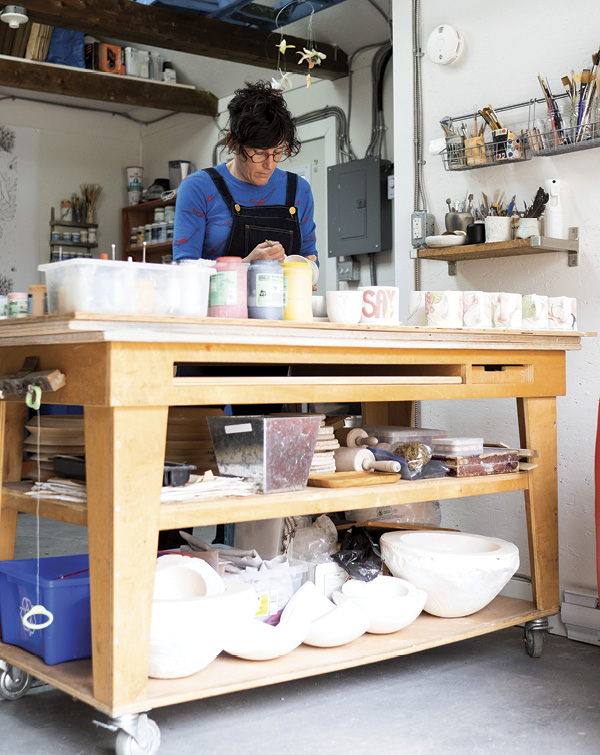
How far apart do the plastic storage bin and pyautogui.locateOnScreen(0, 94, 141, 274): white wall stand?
668cm

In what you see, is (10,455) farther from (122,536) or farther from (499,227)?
(499,227)

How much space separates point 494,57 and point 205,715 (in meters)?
2.55

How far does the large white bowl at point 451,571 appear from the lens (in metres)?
2.66

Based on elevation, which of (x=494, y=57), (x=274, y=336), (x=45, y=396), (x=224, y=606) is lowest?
(x=224, y=606)

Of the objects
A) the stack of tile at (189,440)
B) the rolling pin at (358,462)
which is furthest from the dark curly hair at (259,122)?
the rolling pin at (358,462)

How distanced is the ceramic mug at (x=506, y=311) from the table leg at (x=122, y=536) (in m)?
1.25

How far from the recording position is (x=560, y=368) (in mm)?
3068

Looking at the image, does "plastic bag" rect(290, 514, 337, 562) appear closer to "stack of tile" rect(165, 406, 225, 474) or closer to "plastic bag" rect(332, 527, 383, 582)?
"plastic bag" rect(332, 527, 383, 582)

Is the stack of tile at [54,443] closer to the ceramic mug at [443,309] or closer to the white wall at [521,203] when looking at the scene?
the ceramic mug at [443,309]

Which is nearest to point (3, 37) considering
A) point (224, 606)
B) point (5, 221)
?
point (5, 221)

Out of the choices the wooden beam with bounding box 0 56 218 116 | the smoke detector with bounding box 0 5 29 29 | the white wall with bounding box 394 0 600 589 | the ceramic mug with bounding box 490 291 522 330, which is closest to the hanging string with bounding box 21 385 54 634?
the ceramic mug with bounding box 490 291 522 330

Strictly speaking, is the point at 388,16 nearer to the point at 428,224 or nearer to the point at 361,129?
the point at 361,129

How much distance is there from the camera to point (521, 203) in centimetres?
339

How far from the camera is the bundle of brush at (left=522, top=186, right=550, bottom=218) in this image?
3.23 metres
